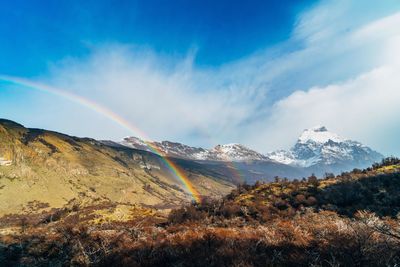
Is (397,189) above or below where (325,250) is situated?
above

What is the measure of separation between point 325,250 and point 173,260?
20.3 ft

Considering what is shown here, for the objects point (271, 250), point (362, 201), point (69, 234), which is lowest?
point (69, 234)

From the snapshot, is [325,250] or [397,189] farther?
[397,189]

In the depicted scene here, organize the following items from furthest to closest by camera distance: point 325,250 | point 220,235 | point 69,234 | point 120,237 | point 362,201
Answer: point 362,201 → point 69,234 → point 120,237 → point 220,235 → point 325,250

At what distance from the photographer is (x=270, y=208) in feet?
110

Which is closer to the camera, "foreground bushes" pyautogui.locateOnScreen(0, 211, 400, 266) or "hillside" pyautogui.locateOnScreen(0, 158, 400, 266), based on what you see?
"foreground bushes" pyautogui.locateOnScreen(0, 211, 400, 266)

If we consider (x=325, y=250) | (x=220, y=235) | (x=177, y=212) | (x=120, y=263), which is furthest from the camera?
(x=177, y=212)

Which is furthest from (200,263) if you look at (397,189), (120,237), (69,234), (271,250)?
(397,189)

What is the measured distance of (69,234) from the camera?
22.3 meters

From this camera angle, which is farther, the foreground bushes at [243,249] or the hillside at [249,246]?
the hillside at [249,246]

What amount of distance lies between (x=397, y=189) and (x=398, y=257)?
25.7 m

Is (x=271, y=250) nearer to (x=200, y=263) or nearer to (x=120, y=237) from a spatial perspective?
(x=200, y=263)

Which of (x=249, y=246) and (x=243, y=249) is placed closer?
(x=243, y=249)

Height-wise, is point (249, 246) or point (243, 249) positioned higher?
point (249, 246)
